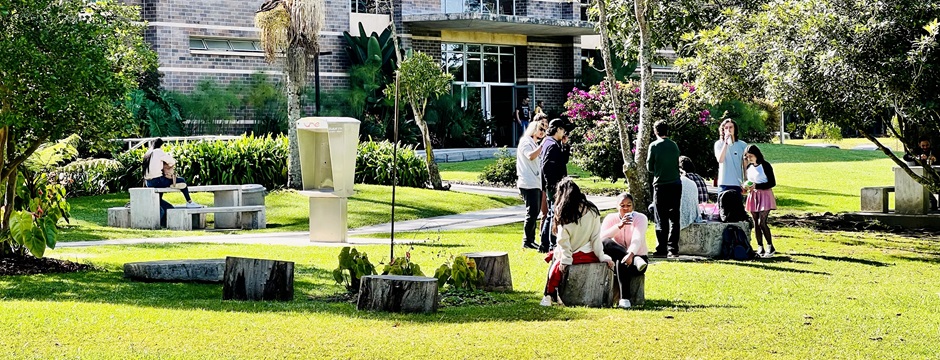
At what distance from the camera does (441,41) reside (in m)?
41.6

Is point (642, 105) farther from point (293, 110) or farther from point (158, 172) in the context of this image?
point (293, 110)

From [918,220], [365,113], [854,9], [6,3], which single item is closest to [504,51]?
[365,113]

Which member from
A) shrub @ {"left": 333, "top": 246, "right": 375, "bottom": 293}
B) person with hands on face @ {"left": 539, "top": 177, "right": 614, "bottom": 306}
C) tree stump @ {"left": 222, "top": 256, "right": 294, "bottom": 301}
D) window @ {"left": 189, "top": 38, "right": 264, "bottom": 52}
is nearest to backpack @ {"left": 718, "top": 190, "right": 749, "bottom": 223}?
person with hands on face @ {"left": 539, "top": 177, "right": 614, "bottom": 306}

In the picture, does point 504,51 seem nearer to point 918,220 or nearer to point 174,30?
point 174,30

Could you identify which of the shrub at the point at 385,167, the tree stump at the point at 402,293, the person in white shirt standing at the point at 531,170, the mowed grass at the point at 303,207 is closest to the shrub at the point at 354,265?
the tree stump at the point at 402,293

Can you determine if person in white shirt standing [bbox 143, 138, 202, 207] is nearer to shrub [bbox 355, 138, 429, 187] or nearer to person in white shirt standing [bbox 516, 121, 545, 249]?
shrub [bbox 355, 138, 429, 187]

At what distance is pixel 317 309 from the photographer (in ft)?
34.2

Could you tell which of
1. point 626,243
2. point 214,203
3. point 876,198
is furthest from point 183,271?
point 876,198

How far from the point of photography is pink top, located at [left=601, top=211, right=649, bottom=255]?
10719 millimetres

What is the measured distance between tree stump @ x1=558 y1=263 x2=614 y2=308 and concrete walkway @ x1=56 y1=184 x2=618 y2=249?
250 inches

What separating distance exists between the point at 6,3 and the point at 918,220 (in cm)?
1503

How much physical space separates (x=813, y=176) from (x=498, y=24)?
1168 cm

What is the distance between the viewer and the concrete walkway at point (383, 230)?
17.1m

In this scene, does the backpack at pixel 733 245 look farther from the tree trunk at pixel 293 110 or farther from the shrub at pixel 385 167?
the shrub at pixel 385 167
